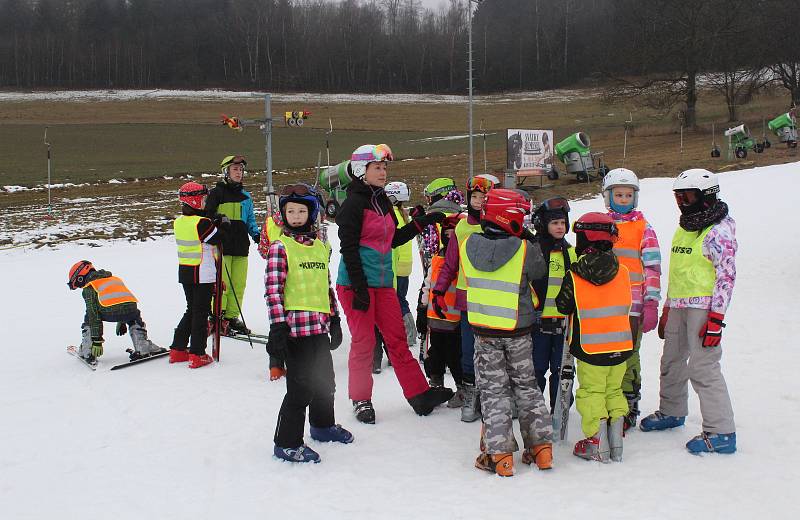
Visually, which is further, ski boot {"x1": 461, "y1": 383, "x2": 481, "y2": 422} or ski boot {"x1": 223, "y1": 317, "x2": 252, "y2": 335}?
ski boot {"x1": 223, "y1": 317, "x2": 252, "y2": 335}

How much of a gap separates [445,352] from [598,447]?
1.75 meters

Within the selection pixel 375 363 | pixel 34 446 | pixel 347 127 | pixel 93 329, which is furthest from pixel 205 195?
pixel 347 127

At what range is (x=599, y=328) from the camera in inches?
188

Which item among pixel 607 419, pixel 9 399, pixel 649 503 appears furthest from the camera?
pixel 9 399

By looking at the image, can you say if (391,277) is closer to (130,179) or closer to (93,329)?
(93,329)

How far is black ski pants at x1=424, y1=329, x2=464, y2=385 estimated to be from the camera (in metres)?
6.17

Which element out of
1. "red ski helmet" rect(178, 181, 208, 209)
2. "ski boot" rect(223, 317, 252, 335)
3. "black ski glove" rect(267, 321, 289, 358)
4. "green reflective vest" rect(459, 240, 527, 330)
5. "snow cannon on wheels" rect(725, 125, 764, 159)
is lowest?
"ski boot" rect(223, 317, 252, 335)

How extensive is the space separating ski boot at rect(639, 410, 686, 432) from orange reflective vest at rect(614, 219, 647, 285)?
106cm

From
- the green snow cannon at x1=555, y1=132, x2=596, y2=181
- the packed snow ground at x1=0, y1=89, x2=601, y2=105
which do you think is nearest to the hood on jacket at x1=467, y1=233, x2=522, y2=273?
the green snow cannon at x1=555, y1=132, x2=596, y2=181

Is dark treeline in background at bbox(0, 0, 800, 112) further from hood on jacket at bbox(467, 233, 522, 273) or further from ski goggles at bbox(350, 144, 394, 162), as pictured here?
hood on jacket at bbox(467, 233, 522, 273)

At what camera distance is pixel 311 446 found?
17.5 feet

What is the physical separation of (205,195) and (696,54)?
36.3 meters

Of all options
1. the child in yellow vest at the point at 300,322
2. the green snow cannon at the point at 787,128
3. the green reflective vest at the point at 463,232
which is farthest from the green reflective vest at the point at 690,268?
the green snow cannon at the point at 787,128

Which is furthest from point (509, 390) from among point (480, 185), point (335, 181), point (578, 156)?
point (578, 156)
